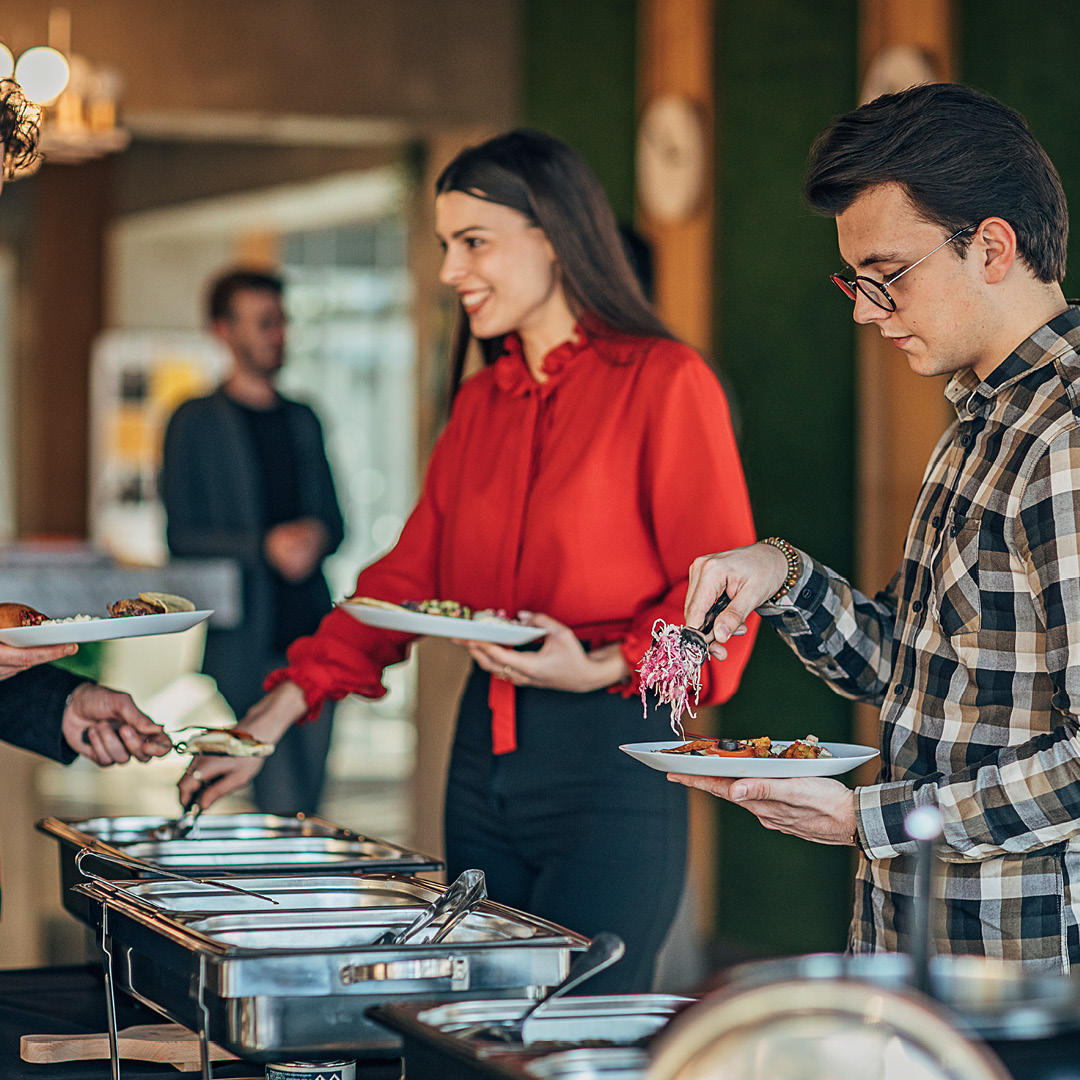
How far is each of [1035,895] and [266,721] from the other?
1.02 metres

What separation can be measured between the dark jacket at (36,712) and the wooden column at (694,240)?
2.59 m

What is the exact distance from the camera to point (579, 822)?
1904 mm

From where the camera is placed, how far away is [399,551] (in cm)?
224

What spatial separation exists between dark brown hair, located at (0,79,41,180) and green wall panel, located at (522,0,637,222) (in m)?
2.90

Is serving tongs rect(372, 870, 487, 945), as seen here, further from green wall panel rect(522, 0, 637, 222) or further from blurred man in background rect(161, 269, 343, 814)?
green wall panel rect(522, 0, 637, 222)

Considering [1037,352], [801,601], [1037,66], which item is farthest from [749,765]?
[1037,66]

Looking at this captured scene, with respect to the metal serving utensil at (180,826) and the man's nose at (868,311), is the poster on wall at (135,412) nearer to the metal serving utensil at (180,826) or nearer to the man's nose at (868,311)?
the metal serving utensil at (180,826)

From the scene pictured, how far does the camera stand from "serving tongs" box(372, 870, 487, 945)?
1.36 metres

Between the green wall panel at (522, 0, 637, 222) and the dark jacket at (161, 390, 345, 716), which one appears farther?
the green wall panel at (522, 0, 637, 222)

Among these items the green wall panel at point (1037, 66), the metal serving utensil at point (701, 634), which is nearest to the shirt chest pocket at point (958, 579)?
the metal serving utensil at point (701, 634)

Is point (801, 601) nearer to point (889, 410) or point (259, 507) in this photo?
point (889, 410)

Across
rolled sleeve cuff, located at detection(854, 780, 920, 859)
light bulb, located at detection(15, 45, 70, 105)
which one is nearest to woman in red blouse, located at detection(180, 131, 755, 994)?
rolled sleeve cuff, located at detection(854, 780, 920, 859)

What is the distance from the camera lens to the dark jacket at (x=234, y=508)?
4105mm

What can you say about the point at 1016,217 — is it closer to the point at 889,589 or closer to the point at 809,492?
the point at 889,589
